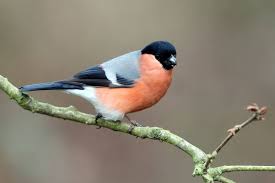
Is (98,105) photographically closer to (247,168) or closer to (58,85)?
(58,85)

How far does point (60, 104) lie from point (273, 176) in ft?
10.9

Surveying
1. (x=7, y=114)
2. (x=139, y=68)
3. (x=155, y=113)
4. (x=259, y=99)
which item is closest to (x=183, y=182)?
(x=155, y=113)

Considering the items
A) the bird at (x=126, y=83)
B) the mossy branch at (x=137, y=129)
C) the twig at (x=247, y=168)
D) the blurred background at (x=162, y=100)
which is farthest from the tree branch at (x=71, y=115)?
the blurred background at (x=162, y=100)

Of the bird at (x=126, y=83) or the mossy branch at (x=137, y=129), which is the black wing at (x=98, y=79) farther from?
the mossy branch at (x=137, y=129)

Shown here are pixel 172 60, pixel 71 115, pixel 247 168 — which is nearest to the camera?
pixel 247 168

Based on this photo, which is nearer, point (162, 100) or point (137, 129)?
point (137, 129)

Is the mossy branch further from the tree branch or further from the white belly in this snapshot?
the white belly

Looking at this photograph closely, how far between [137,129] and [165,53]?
3.13ft

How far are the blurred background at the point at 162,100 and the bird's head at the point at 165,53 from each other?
152 inches

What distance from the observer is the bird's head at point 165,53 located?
475 cm

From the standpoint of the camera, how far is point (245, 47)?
10891 mm

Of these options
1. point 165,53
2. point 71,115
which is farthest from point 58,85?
point 165,53

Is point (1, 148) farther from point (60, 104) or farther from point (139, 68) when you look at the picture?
point (139, 68)

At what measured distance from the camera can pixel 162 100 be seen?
1002 cm
